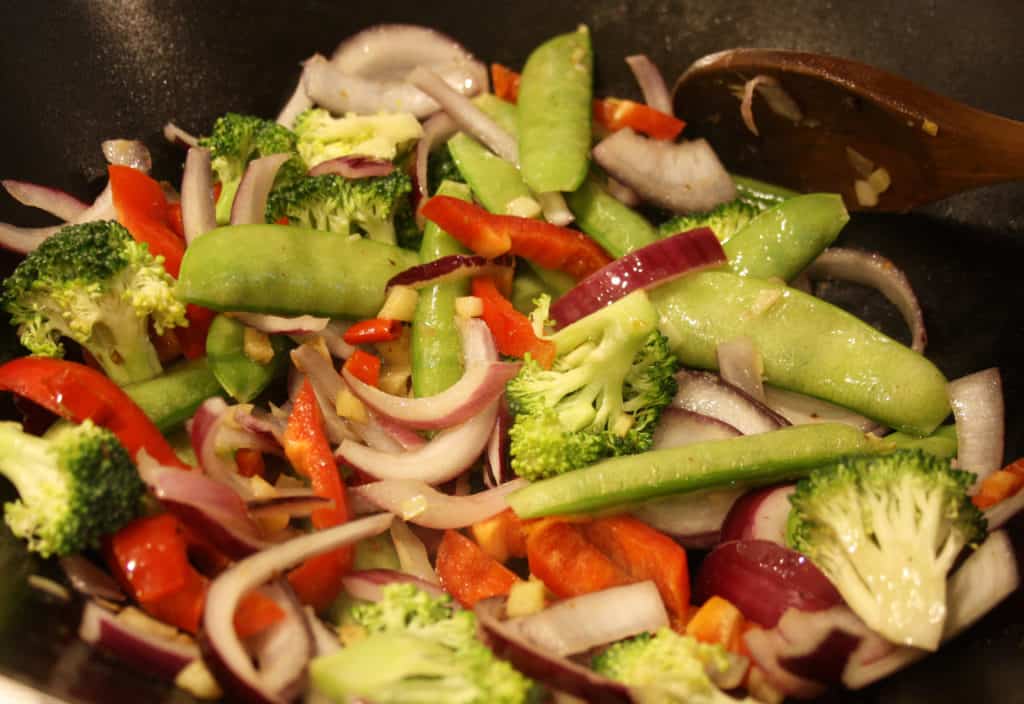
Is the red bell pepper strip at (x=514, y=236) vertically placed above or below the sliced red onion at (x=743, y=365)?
above

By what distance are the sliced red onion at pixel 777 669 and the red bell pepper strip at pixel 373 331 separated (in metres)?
1.28

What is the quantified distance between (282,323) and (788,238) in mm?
1589

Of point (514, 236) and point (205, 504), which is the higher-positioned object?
point (514, 236)

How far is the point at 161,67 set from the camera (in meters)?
2.91

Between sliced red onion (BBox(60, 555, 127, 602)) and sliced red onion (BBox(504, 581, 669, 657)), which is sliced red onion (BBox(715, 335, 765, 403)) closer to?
sliced red onion (BBox(504, 581, 669, 657))

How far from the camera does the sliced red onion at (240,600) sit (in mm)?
1743

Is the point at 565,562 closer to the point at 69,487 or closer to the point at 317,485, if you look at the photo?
the point at 317,485

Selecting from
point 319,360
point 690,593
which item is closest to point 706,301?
point 690,593

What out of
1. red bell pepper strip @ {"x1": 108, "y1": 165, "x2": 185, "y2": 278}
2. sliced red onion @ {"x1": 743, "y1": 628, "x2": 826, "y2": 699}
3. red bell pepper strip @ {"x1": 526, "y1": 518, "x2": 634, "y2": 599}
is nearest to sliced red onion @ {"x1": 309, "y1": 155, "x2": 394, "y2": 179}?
red bell pepper strip @ {"x1": 108, "y1": 165, "x2": 185, "y2": 278}

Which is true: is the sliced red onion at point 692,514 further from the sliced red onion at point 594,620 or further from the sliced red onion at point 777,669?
the sliced red onion at point 777,669

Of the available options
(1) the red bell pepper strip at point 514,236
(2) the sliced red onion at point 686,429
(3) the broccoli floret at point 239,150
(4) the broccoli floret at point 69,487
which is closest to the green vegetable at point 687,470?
(2) the sliced red onion at point 686,429

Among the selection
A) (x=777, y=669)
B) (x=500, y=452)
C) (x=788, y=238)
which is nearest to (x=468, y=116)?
(x=788, y=238)

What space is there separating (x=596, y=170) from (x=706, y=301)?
0.74 m

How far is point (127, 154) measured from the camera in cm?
277
